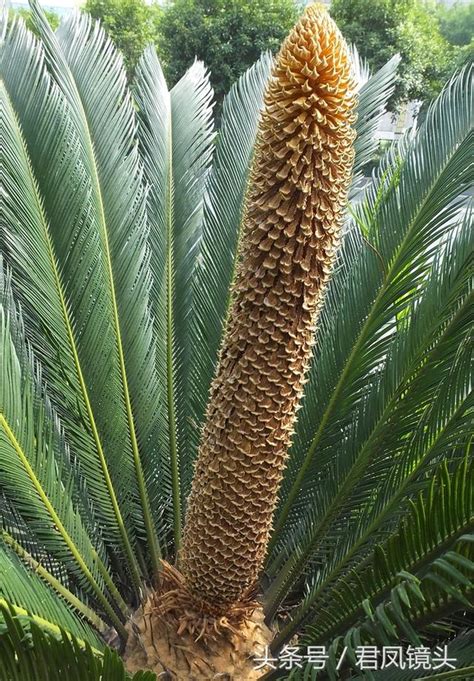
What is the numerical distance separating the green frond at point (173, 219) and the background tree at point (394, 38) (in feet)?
35.7

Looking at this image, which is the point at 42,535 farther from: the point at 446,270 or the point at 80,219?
the point at 446,270

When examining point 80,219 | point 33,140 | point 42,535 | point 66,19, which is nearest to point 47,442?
point 42,535

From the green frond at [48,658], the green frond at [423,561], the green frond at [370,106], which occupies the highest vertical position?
the green frond at [370,106]

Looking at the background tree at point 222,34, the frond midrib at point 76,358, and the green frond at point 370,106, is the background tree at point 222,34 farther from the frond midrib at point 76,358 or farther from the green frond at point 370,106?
the frond midrib at point 76,358

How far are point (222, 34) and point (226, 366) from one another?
12076 mm

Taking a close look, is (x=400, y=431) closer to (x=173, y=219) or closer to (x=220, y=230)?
(x=220, y=230)

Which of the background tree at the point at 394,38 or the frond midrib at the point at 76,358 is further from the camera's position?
the background tree at the point at 394,38

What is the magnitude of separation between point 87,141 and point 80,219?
38 cm

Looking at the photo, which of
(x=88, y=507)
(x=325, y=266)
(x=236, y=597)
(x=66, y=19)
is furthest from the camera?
(x=66, y=19)

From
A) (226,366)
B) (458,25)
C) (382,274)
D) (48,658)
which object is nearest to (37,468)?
(226,366)

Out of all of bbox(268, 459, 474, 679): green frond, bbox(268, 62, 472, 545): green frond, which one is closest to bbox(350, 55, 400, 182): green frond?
bbox(268, 62, 472, 545): green frond

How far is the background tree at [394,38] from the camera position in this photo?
493 inches

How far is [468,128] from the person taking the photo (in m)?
1.97

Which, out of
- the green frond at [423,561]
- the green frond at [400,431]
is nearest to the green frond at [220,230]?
the green frond at [400,431]
